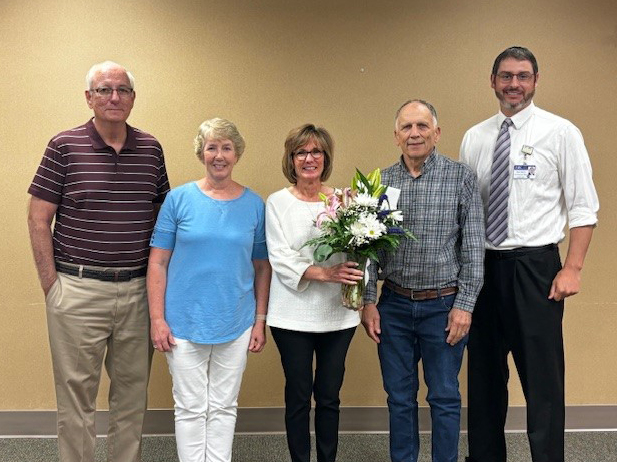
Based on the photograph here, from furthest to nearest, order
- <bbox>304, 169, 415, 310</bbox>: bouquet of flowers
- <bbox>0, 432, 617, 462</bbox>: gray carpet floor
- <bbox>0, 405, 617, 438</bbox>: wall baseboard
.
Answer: <bbox>0, 405, 617, 438</bbox>: wall baseboard
<bbox>0, 432, 617, 462</bbox>: gray carpet floor
<bbox>304, 169, 415, 310</bbox>: bouquet of flowers

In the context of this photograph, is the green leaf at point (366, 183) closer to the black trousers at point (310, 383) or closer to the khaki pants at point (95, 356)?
the black trousers at point (310, 383)

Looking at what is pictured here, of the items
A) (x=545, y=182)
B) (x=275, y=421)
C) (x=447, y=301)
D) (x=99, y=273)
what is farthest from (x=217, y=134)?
(x=275, y=421)

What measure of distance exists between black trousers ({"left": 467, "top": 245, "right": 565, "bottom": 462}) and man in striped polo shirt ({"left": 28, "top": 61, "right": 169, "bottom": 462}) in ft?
5.37

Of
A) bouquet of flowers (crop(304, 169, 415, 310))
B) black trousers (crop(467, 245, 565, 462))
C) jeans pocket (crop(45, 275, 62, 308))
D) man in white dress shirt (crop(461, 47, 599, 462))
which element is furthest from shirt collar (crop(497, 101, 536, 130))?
jeans pocket (crop(45, 275, 62, 308))

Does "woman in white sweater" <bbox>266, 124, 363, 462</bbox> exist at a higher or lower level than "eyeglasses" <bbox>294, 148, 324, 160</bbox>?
lower

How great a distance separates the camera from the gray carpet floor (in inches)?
127

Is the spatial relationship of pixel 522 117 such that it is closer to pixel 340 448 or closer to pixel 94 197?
pixel 94 197

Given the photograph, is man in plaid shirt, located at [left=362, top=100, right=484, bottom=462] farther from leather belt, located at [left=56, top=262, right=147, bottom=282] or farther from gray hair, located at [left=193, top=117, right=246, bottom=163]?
leather belt, located at [left=56, top=262, right=147, bottom=282]

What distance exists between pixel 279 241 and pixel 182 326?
1.86 feet

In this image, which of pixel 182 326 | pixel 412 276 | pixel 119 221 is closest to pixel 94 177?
pixel 119 221

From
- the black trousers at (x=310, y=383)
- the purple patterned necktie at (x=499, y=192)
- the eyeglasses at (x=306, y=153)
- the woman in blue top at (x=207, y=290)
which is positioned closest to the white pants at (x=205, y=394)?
the woman in blue top at (x=207, y=290)

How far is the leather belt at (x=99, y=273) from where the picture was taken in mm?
2537

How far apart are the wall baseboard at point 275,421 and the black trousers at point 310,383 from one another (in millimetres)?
959

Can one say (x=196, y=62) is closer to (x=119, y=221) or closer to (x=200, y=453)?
(x=119, y=221)
